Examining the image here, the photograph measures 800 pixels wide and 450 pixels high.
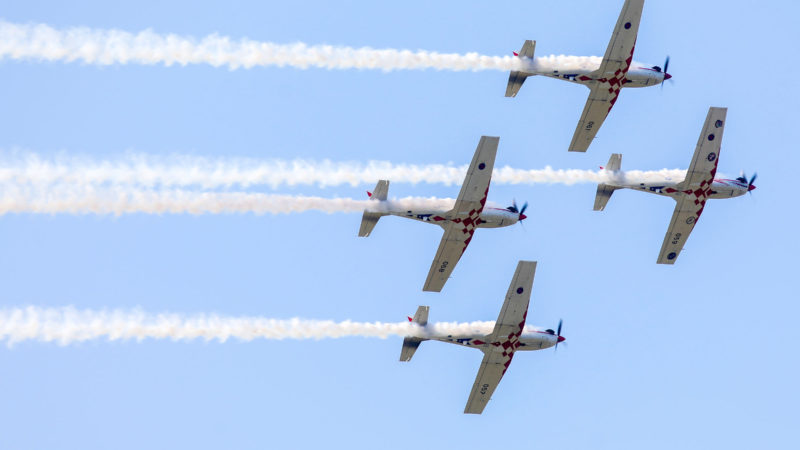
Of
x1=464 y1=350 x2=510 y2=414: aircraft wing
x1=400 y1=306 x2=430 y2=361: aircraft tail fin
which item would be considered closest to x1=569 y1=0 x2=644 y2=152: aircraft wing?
x1=464 y1=350 x2=510 y2=414: aircraft wing

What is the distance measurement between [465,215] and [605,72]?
7.77 metres

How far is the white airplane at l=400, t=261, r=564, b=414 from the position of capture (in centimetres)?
5338

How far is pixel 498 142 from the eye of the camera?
51.9 m

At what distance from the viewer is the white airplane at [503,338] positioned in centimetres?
5338

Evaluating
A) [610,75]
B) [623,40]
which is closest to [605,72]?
[610,75]

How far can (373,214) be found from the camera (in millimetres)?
51906

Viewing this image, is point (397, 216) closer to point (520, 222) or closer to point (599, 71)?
point (520, 222)

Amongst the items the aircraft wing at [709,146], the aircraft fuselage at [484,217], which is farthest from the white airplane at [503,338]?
the aircraft wing at [709,146]

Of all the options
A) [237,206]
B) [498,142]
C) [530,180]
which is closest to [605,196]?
[530,180]

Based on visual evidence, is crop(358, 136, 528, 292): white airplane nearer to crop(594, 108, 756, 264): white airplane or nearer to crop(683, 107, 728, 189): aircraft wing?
crop(594, 108, 756, 264): white airplane

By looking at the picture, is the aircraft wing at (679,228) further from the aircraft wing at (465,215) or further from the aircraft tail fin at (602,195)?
the aircraft wing at (465,215)

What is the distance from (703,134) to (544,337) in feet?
31.3

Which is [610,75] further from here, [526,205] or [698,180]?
[526,205]

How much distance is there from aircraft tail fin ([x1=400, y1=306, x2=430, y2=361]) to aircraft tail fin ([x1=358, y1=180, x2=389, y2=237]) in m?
3.51
